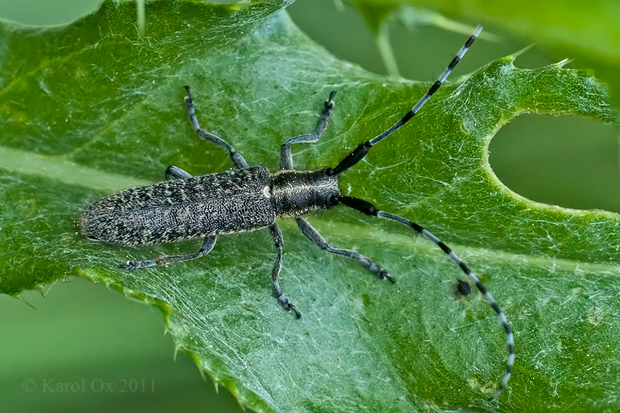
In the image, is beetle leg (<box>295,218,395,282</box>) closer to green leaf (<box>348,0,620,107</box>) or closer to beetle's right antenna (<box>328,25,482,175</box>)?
beetle's right antenna (<box>328,25,482,175</box>)

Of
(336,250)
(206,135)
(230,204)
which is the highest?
(206,135)

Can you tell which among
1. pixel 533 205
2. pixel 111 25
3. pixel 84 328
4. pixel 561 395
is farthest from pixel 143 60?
pixel 561 395

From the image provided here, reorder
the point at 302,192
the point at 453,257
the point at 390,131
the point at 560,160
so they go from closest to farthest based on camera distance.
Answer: the point at 453,257 → the point at 390,131 → the point at 302,192 → the point at 560,160

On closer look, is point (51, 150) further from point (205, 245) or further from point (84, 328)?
point (84, 328)

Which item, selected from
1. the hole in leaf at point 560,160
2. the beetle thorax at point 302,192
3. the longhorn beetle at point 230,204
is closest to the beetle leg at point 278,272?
the longhorn beetle at point 230,204

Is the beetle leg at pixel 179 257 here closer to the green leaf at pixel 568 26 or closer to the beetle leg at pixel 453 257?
the beetle leg at pixel 453 257

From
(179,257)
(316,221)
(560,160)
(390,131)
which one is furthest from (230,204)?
(560,160)

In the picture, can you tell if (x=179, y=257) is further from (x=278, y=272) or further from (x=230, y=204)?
(x=278, y=272)
